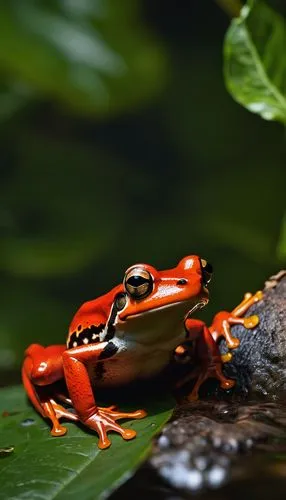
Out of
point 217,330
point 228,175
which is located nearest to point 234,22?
point 217,330

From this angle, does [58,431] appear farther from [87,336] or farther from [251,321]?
[251,321]

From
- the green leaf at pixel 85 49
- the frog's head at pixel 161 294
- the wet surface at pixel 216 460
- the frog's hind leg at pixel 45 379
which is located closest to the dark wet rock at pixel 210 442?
the wet surface at pixel 216 460

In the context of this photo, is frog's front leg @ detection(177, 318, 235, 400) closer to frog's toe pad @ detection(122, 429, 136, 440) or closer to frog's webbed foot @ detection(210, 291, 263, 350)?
frog's webbed foot @ detection(210, 291, 263, 350)

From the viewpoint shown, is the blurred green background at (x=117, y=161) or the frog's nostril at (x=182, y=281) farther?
the blurred green background at (x=117, y=161)

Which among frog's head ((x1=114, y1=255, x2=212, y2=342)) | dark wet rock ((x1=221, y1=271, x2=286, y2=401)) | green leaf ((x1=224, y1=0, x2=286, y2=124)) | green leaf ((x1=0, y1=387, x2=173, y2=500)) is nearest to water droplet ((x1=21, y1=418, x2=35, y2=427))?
A: green leaf ((x1=0, y1=387, x2=173, y2=500))

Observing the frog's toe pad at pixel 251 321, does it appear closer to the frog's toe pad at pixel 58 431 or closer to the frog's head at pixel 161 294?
the frog's head at pixel 161 294

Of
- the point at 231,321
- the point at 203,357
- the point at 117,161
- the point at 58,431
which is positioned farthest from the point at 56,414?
the point at 117,161
